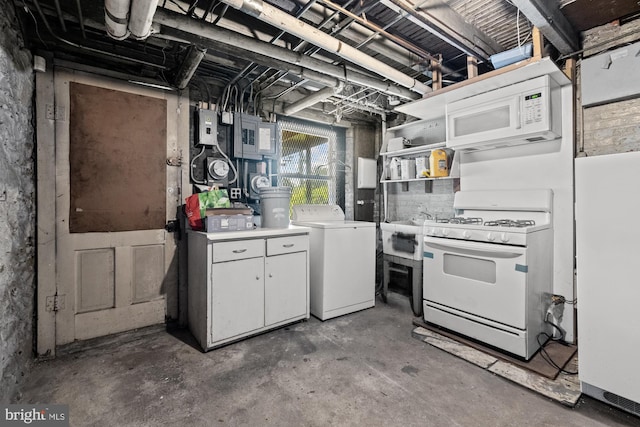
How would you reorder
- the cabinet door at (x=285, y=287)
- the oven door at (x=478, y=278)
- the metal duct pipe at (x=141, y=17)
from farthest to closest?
the cabinet door at (x=285, y=287) < the oven door at (x=478, y=278) < the metal duct pipe at (x=141, y=17)

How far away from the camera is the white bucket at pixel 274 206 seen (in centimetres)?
287

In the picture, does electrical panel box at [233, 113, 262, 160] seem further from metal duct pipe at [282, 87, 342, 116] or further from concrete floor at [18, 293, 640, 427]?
concrete floor at [18, 293, 640, 427]

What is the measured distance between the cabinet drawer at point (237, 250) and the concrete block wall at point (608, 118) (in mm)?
2944

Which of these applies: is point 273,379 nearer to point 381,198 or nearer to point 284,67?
point 284,67

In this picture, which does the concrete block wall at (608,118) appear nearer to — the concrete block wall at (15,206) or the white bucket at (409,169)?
the white bucket at (409,169)

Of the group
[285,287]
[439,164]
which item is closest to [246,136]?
[285,287]

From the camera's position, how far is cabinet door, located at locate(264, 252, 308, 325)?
8.53ft

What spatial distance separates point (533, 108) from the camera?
93.4 inches

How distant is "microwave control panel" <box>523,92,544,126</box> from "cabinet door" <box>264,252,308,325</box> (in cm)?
230

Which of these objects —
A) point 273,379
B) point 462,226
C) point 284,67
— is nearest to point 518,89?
point 462,226

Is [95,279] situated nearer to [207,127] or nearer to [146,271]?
[146,271]

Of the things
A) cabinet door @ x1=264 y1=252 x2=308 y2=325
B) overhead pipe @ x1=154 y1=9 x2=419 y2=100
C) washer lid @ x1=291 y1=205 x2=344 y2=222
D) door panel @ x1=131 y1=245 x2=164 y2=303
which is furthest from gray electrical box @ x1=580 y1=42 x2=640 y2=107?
door panel @ x1=131 y1=245 x2=164 y2=303

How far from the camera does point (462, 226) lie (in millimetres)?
2496

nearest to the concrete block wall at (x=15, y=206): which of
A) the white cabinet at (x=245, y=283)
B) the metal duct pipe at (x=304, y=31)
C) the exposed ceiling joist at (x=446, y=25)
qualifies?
the white cabinet at (x=245, y=283)
